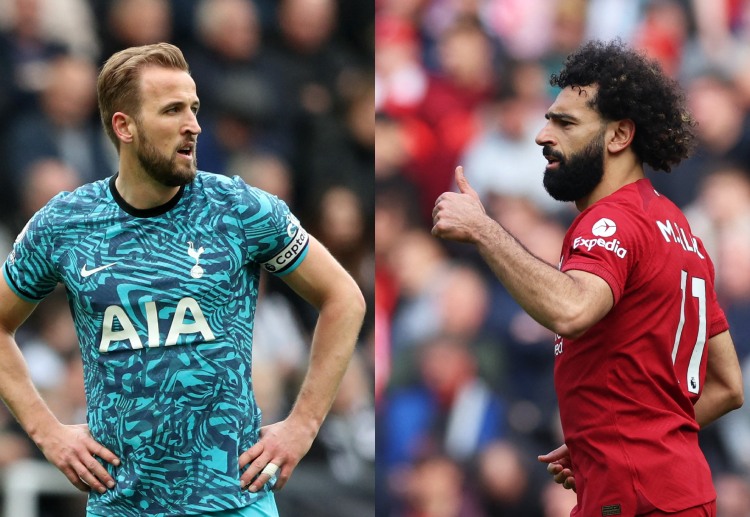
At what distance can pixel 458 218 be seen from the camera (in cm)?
326

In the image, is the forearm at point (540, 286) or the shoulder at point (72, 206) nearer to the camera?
the forearm at point (540, 286)

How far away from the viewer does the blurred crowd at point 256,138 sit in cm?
715

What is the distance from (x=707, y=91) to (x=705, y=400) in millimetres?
4544

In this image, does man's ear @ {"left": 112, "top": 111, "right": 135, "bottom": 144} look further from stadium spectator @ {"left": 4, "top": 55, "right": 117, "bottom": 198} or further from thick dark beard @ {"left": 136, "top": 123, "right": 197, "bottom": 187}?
stadium spectator @ {"left": 4, "top": 55, "right": 117, "bottom": 198}

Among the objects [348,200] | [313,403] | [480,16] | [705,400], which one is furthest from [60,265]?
[480,16]

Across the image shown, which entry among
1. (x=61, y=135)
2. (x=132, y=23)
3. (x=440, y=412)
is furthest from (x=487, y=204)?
(x=61, y=135)

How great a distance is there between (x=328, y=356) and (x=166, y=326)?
53 cm

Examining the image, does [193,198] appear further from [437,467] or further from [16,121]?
[437,467]

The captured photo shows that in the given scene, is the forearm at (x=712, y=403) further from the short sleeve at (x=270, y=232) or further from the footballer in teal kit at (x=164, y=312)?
the short sleeve at (x=270, y=232)

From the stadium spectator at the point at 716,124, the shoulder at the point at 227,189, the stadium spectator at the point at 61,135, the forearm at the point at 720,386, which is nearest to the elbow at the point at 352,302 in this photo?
the shoulder at the point at 227,189

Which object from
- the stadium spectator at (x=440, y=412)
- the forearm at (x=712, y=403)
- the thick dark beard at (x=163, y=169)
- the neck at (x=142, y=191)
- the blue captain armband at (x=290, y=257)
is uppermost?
the thick dark beard at (x=163, y=169)

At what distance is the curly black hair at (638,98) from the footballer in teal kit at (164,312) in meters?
0.98

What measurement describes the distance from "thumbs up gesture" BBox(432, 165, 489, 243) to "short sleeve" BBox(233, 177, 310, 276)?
1.52 ft

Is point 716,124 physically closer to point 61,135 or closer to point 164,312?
point 61,135
